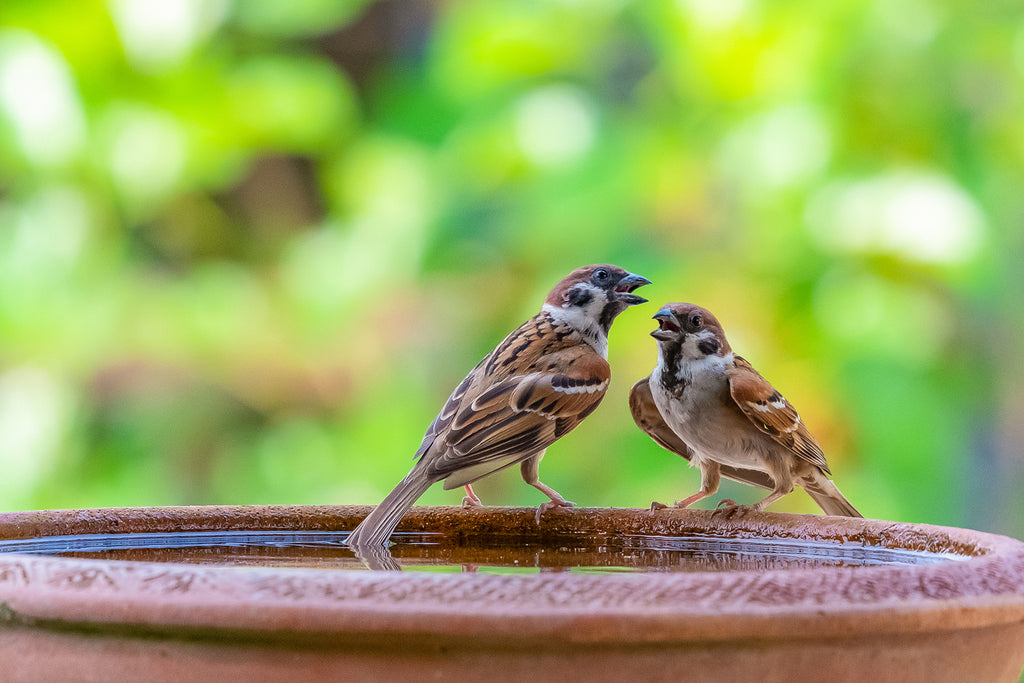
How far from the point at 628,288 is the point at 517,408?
43cm

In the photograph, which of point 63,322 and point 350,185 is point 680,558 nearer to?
point 350,185

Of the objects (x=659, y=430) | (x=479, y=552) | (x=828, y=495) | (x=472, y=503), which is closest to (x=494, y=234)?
(x=659, y=430)

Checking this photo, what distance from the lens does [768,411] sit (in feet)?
6.70

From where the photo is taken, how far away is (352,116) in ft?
12.8

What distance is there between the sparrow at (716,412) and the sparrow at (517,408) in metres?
0.12

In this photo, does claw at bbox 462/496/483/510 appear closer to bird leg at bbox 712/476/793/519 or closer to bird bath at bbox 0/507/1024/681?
bird leg at bbox 712/476/793/519

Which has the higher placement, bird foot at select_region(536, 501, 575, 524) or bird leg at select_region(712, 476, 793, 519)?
bird leg at select_region(712, 476, 793, 519)

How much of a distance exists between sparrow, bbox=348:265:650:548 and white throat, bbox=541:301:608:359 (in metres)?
0.02

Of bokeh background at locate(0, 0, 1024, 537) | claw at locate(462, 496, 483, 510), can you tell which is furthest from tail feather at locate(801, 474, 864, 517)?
bokeh background at locate(0, 0, 1024, 537)

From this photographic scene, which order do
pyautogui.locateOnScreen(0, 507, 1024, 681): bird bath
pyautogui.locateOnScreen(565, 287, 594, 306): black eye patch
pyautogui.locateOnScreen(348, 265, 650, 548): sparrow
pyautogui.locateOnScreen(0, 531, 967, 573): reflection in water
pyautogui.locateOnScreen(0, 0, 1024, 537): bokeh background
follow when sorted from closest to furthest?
pyautogui.locateOnScreen(0, 507, 1024, 681): bird bath → pyautogui.locateOnScreen(0, 531, 967, 573): reflection in water → pyautogui.locateOnScreen(348, 265, 650, 548): sparrow → pyautogui.locateOnScreen(565, 287, 594, 306): black eye patch → pyautogui.locateOnScreen(0, 0, 1024, 537): bokeh background

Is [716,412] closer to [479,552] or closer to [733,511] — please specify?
[733,511]

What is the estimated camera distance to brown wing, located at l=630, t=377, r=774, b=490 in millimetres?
2168

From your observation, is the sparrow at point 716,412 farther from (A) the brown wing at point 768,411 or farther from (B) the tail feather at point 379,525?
(B) the tail feather at point 379,525

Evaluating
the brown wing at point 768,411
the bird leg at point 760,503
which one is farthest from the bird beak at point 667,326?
the bird leg at point 760,503
